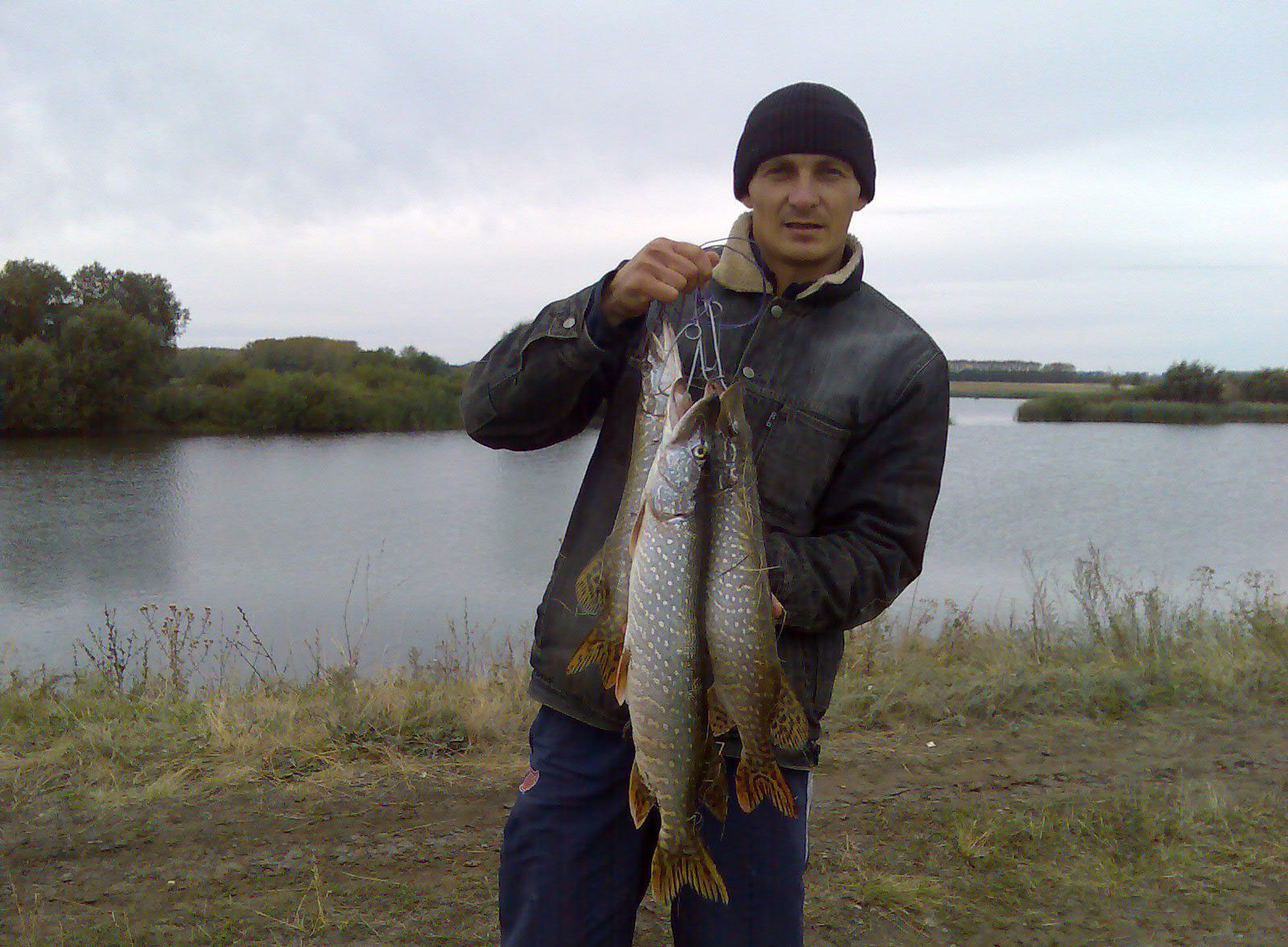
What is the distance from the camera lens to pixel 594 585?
6.54 feet

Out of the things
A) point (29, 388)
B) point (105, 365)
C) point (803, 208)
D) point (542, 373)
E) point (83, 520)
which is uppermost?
point (105, 365)

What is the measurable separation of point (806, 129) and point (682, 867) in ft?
6.07

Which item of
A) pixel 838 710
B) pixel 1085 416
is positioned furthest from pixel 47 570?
pixel 1085 416

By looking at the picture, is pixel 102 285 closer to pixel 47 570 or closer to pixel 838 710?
pixel 47 570

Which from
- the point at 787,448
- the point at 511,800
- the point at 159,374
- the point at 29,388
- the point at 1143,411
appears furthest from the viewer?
the point at 1143,411

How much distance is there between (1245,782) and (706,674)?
4597 mm

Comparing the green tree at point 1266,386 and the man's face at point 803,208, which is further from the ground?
the green tree at point 1266,386

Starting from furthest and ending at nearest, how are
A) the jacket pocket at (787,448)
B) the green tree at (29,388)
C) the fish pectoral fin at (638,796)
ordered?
the green tree at (29,388)
the jacket pocket at (787,448)
the fish pectoral fin at (638,796)

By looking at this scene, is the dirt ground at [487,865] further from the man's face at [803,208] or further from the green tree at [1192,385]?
the green tree at [1192,385]

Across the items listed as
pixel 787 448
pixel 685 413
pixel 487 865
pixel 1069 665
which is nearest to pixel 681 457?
pixel 685 413

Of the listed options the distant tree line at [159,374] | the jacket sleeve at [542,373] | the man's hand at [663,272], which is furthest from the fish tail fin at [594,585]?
the distant tree line at [159,374]

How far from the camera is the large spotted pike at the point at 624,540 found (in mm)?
1896

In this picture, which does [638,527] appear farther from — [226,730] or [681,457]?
[226,730]

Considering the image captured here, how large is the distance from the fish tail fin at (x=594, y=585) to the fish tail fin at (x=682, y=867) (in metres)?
0.55
